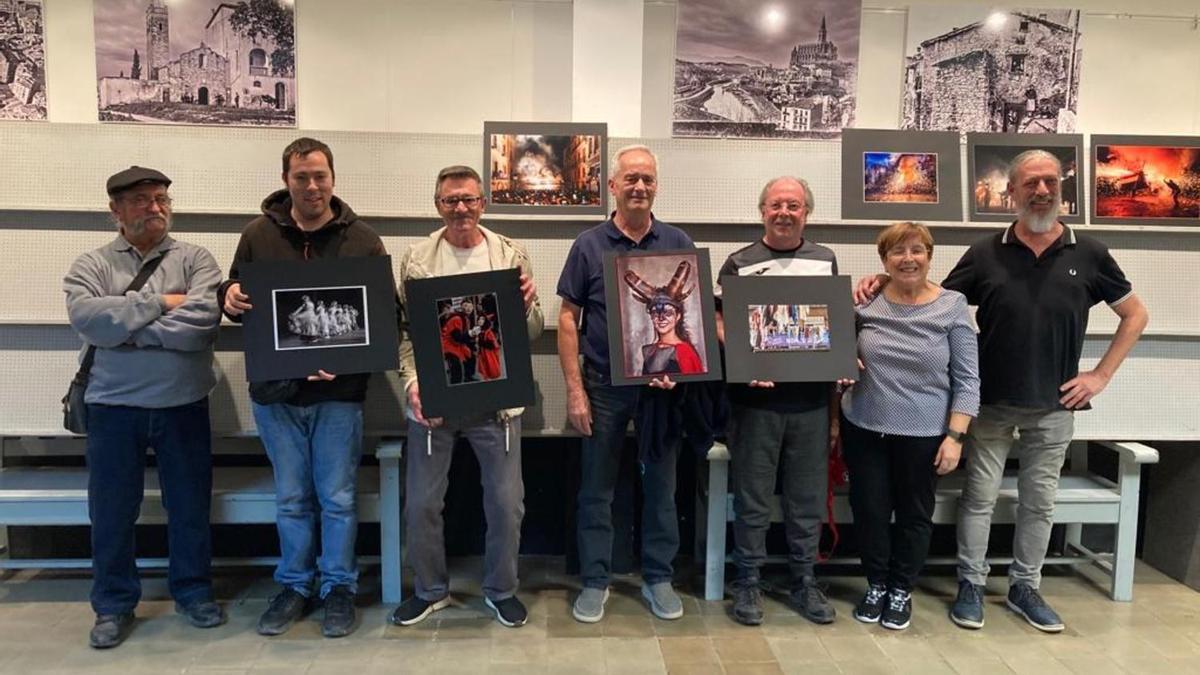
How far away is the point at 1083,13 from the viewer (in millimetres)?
3514

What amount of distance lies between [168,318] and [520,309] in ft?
3.89

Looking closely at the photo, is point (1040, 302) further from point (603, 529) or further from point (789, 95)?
point (603, 529)

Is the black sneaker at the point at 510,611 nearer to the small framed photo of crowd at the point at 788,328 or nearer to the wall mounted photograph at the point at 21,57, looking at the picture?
the small framed photo of crowd at the point at 788,328

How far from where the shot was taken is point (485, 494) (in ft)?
9.14

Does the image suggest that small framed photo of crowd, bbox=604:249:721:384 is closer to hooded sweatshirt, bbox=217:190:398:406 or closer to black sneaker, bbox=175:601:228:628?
hooded sweatshirt, bbox=217:190:398:406

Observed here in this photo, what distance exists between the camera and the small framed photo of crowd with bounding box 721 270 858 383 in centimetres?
266

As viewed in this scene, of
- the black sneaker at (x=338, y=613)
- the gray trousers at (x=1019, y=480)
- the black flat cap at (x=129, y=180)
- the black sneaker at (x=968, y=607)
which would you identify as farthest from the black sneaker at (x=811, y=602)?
the black flat cap at (x=129, y=180)

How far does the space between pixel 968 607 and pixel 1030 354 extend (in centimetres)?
100

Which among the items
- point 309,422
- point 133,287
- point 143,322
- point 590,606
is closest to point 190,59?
point 133,287

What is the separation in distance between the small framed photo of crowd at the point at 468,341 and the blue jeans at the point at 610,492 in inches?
12.2

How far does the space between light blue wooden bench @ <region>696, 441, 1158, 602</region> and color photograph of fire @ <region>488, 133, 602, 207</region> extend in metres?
1.22

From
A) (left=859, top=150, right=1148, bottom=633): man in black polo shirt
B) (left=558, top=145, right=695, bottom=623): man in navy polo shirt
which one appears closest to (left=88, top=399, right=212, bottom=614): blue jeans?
(left=558, top=145, right=695, bottom=623): man in navy polo shirt

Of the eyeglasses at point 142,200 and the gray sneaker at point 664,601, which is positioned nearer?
the eyeglasses at point 142,200

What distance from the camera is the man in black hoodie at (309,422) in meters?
2.58
